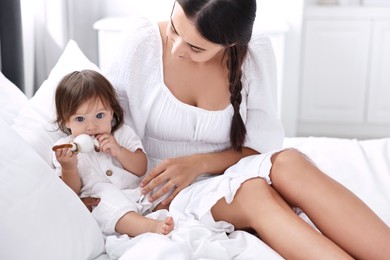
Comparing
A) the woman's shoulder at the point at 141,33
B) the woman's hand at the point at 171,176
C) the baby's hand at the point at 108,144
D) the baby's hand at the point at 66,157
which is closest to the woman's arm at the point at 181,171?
the woman's hand at the point at 171,176

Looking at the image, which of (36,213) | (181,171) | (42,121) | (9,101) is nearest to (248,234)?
(181,171)

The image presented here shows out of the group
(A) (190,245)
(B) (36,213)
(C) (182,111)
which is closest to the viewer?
(B) (36,213)

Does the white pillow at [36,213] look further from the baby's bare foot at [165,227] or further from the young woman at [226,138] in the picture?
the young woman at [226,138]

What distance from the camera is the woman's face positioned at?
57.4 inches

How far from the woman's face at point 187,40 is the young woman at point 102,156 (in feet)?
0.77

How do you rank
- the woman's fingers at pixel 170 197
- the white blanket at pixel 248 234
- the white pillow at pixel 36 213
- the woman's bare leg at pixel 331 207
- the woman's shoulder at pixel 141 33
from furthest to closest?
1. the woman's shoulder at pixel 141 33
2. the woman's fingers at pixel 170 197
3. the woman's bare leg at pixel 331 207
4. the white blanket at pixel 248 234
5. the white pillow at pixel 36 213

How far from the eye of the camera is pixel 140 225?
144 centimetres

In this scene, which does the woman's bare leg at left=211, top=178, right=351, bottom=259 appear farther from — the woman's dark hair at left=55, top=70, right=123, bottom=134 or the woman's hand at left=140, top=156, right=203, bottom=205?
the woman's dark hair at left=55, top=70, right=123, bottom=134

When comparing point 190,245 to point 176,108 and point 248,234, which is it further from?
point 176,108

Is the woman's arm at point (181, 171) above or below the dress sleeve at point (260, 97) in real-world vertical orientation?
below

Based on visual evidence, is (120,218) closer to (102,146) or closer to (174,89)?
(102,146)

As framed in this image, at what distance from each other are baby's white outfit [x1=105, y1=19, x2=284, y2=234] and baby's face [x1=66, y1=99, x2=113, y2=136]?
0.12 meters

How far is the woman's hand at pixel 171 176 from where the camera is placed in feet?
5.20

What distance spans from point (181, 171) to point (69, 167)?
296 mm
